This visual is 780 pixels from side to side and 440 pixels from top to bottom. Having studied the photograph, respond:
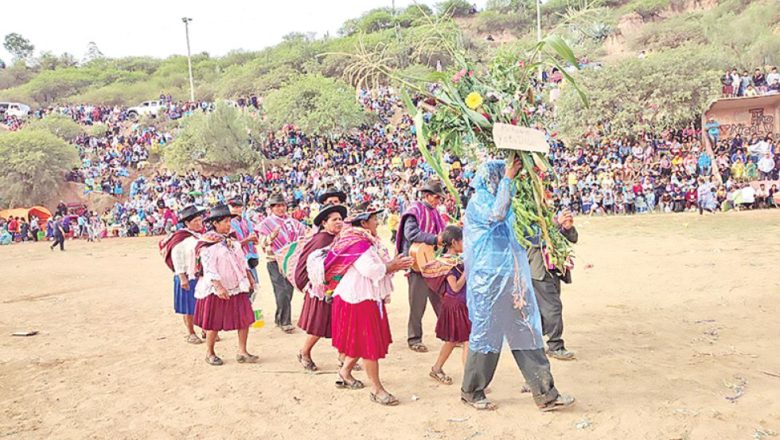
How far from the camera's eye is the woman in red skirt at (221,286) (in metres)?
5.89

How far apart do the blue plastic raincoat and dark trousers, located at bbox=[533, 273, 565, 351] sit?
1.24 m

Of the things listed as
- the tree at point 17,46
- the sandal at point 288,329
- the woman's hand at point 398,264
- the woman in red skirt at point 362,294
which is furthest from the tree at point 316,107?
the tree at point 17,46

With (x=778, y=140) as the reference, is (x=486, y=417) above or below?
below

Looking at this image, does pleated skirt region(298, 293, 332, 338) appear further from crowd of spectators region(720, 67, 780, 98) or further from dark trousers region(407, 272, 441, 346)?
crowd of spectators region(720, 67, 780, 98)

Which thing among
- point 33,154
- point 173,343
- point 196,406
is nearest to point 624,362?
point 196,406

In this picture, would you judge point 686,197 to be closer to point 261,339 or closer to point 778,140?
point 778,140

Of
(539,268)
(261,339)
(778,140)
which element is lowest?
(261,339)

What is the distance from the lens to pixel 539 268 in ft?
18.4

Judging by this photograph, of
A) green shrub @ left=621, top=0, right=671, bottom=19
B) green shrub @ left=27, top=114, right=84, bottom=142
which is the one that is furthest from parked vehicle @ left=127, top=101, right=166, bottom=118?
green shrub @ left=621, top=0, right=671, bottom=19

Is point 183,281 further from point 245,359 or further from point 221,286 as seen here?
point 245,359

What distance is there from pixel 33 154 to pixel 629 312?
32.4 meters

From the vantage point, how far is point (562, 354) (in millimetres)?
5664

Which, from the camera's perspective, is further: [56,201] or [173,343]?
[56,201]

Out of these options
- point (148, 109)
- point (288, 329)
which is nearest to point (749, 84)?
point (288, 329)
